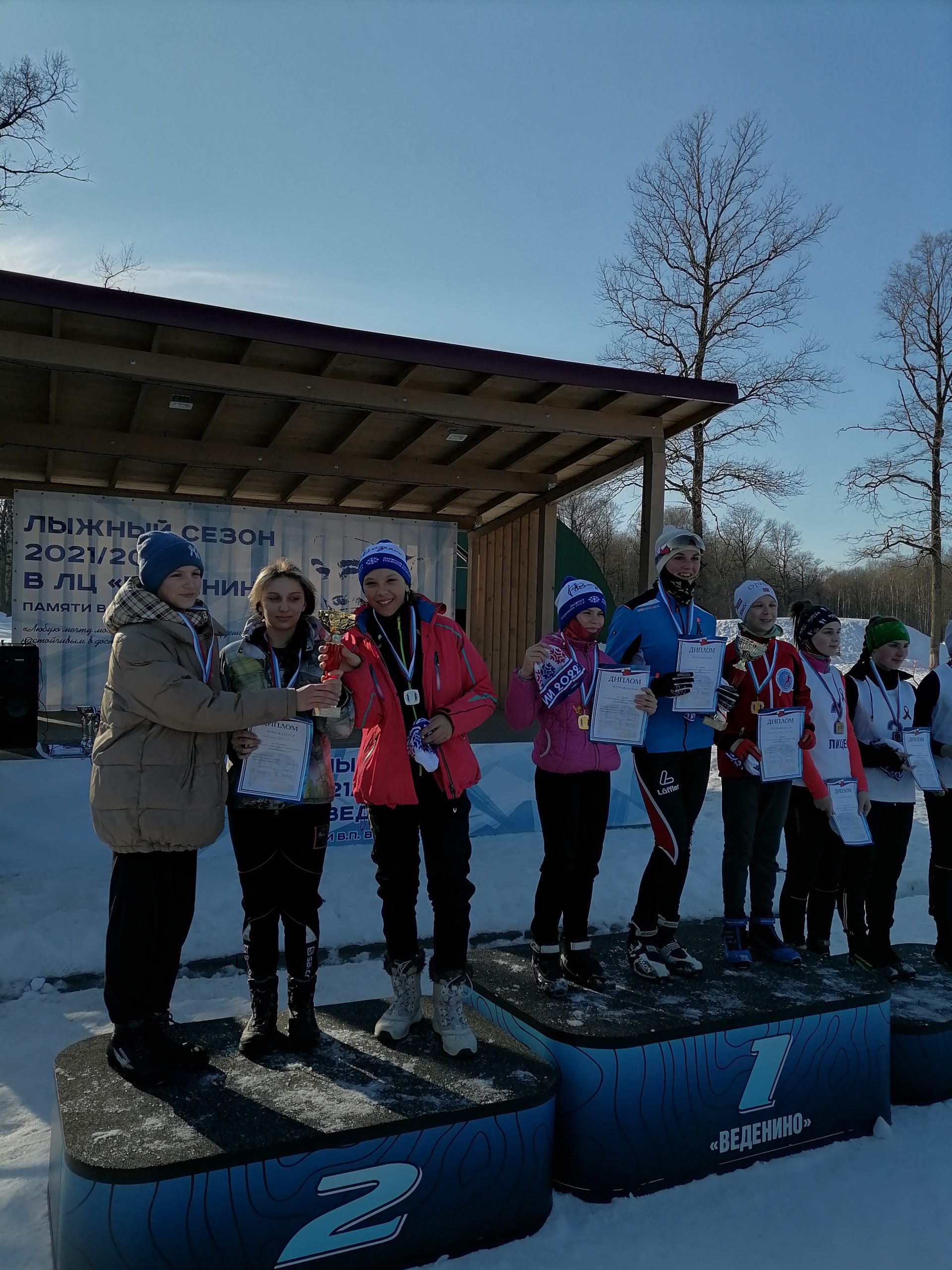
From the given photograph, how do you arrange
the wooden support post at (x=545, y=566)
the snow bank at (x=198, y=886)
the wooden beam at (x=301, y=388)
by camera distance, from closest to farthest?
1. the snow bank at (x=198, y=886)
2. the wooden beam at (x=301, y=388)
3. the wooden support post at (x=545, y=566)

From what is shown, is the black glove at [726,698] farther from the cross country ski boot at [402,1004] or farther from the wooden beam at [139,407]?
the wooden beam at [139,407]

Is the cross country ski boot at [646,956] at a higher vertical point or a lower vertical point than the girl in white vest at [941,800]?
lower

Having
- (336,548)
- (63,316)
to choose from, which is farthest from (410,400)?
(336,548)

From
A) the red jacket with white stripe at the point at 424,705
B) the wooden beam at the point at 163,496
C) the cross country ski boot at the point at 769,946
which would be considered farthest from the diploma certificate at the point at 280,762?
the wooden beam at the point at 163,496

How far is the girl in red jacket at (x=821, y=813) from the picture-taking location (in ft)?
13.9

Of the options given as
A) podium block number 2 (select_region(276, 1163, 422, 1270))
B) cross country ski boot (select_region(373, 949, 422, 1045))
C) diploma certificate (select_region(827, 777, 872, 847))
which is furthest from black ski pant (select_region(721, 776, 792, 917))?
podium block number 2 (select_region(276, 1163, 422, 1270))

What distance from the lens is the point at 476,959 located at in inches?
150

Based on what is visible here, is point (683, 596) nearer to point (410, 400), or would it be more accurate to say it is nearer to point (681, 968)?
point (681, 968)

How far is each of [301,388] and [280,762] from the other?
494cm

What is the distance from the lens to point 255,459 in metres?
9.34

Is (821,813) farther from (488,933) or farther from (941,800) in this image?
(488,933)

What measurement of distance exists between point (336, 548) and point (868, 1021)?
8.50 m

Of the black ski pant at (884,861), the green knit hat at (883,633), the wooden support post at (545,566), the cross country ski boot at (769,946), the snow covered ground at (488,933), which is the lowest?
the snow covered ground at (488,933)

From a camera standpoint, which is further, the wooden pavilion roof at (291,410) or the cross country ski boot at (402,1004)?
the wooden pavilion roof at (291,410)
